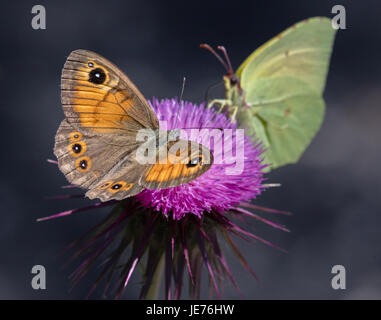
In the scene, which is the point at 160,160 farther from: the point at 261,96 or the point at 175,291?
the point at 261,96

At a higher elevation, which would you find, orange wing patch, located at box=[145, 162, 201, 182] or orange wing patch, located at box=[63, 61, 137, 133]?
orange wing patch, located at box=[63, 61, 137, 133]

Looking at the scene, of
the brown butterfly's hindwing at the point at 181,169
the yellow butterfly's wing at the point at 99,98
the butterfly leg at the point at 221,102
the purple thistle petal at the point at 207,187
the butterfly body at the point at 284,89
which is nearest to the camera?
the brown butterfly's hindwing at the point at 181,169

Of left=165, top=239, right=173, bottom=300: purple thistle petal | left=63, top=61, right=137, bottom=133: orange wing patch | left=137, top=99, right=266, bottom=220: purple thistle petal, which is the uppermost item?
left=63, top=61, right=137, bottom=133: orange wing patch

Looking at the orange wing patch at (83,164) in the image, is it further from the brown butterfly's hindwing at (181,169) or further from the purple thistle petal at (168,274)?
the purple thistle petal at (168,274)

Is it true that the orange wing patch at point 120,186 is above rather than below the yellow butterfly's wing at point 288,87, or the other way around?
below

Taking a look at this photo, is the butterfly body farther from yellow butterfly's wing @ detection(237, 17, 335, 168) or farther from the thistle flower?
the thistle flower

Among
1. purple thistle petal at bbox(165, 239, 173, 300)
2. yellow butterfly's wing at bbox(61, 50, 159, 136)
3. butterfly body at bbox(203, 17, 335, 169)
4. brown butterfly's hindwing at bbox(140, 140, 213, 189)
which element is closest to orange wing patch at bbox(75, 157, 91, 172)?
yellow butterfly's wing at bbox(61, 50, 159, 136)

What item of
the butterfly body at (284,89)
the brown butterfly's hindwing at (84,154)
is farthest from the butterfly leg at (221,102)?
the brown butterfly's hindwing at (84,154)
